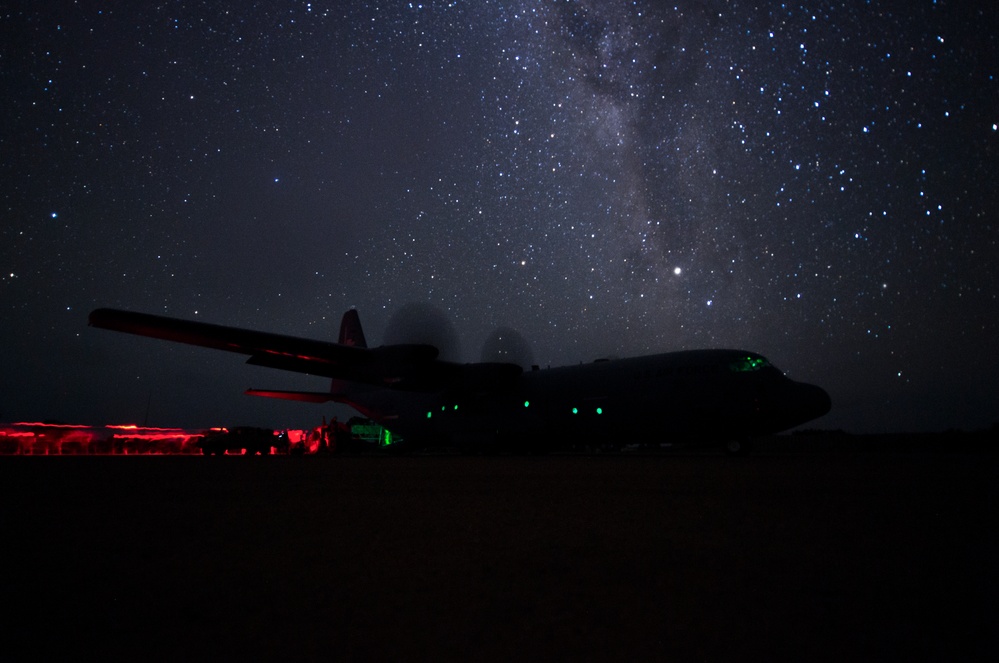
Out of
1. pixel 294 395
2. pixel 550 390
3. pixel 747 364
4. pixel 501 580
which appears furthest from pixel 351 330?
pixel 501 580

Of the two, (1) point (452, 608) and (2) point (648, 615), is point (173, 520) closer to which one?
(1) point (452, 608)

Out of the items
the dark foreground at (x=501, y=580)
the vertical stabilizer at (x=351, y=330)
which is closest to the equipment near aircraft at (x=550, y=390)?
the vertical stabilizer at (x=351, y=330)

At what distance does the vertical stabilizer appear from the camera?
3161 centimetres

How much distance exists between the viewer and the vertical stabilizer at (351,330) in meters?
31.6

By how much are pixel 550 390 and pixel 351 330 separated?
45.9 feet

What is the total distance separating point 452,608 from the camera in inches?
104

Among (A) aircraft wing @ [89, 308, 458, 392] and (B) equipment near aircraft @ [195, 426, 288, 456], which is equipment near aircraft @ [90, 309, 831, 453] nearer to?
(A) aircraft wing @ [89, 308, 458, 392]

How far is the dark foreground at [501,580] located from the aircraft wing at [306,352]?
1103cm

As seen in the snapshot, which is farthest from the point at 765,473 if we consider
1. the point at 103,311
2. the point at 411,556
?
the point at 103,311

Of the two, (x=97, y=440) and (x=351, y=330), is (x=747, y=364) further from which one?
(x=97, y=440)

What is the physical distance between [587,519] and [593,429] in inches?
607

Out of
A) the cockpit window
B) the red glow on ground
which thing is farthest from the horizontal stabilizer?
the cockpit window

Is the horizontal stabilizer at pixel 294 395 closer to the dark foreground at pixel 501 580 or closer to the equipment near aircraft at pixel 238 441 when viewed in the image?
the equipment near aircraft at pixel 238 441

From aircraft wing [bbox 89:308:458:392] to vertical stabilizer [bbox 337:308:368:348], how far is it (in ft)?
34.6
